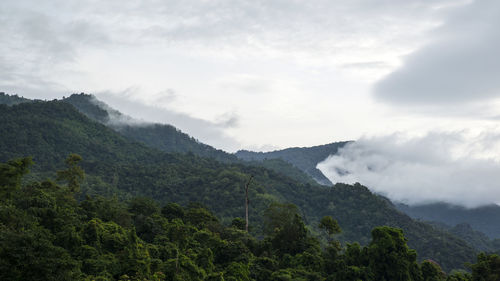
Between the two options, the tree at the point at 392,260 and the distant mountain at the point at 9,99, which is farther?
the distant mountain at the point at 9,99

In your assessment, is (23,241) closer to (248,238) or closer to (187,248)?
(187,248)

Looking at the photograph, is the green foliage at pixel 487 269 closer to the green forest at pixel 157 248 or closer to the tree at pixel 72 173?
the green forest at pixel 157 248

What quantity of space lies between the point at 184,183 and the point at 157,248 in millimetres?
78967

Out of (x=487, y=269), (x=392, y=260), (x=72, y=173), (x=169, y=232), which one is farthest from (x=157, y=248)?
(x=487, y=269)

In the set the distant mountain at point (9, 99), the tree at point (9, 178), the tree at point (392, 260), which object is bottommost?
the tree at point (392, 260)

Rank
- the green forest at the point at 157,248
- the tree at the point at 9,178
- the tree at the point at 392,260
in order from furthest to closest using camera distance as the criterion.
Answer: the tree at the point at 392,260, the tree at the point at 9,178, the green forest at the point at 157,248

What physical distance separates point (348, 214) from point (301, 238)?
269 feet

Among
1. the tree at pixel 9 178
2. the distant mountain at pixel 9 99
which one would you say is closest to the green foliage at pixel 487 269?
the tree at pixel 9 178

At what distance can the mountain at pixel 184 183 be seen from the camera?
317 ft

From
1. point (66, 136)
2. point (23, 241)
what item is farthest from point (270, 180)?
point (23, 241)

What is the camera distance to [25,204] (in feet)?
90.1

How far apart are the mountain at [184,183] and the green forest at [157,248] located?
40474 millimetres

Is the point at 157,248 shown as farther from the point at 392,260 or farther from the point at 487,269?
the point at 487,269

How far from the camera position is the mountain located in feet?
317
